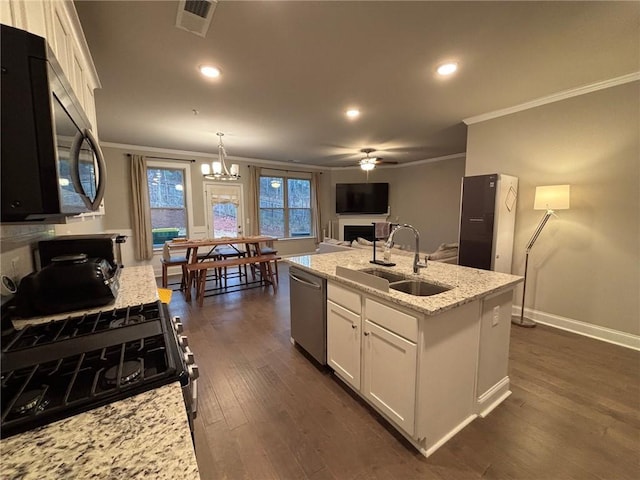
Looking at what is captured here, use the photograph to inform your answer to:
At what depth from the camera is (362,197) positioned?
7.74 m

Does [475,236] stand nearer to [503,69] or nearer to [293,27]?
[503,69]

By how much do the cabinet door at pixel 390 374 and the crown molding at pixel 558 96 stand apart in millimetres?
3360

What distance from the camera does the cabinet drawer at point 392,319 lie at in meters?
1.45

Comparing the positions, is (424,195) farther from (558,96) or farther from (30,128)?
(30,128)

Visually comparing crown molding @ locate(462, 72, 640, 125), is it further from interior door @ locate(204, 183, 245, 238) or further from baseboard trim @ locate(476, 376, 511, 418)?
interior door @ locate(204, 183, 245, 238)

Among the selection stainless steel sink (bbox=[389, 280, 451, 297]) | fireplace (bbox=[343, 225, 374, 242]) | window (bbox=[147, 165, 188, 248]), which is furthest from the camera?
fireplace (bbox=[343, 225, 374, 242])

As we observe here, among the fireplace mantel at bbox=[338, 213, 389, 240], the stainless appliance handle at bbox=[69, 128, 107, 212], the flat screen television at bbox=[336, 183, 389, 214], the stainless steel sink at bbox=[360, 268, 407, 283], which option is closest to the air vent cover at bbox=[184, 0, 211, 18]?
the stainless appliance handle at bbox=[69, 128, 107, 212]

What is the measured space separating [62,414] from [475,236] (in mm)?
3734

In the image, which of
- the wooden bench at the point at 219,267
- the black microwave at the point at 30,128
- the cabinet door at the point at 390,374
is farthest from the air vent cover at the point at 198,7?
the wooden bench at the point at 219,267

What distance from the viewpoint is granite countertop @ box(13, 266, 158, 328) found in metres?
1.19

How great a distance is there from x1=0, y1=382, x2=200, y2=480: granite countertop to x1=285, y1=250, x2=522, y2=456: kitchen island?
44.7 inches

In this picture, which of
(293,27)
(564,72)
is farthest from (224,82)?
(564,72)

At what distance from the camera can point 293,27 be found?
1.88 metres

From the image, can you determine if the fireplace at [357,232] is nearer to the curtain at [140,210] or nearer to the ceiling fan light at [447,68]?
the curtain at [140,210]
